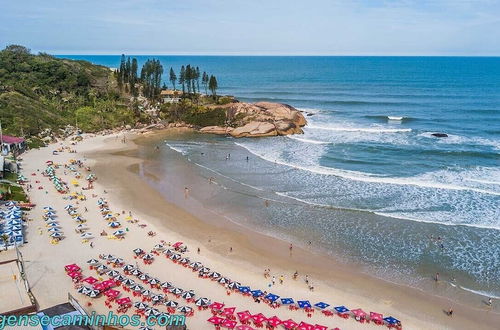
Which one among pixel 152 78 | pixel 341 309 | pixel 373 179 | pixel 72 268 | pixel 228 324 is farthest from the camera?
pixel 152 78

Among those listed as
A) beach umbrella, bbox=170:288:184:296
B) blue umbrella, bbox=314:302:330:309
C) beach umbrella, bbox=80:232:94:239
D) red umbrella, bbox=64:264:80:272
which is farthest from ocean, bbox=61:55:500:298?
red umbrella, bbox=64:264:80:272

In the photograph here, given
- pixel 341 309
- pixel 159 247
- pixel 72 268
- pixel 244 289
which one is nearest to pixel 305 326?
pixel 341 309

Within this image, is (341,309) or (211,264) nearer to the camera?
(341,309)

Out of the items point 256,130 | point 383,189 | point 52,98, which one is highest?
Result: point 52,98

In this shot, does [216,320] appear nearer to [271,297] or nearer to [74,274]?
[271,297]

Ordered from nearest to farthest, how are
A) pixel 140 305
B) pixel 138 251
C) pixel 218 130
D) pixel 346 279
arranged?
pixel 140 305 → pixel 346 279 → pixel 138 251 → pixel 218 130

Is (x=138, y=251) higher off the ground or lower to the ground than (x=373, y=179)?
Result: lower

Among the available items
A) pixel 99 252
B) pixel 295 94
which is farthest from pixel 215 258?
pixel 295 94

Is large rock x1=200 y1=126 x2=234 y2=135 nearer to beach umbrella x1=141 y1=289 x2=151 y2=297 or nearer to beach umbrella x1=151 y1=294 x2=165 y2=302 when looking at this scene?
beach umbrella x1=141 y1=289 x2=151 y2=297

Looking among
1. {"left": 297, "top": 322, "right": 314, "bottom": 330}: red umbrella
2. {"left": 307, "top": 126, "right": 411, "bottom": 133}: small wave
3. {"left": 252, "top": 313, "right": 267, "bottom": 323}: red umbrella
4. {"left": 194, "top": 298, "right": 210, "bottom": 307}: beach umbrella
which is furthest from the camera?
{"left": 307, "top": 126, "right": 411, "bottom": 133}: small wave
